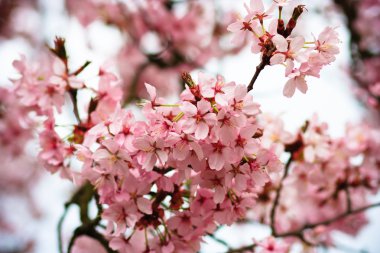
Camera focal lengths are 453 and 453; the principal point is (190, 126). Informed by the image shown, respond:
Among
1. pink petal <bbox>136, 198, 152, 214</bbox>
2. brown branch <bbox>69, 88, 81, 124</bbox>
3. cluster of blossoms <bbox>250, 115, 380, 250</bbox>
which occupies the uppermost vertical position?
brown branch <bbox>69, 88, 81, 124</bbox>

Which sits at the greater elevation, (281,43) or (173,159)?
(281,43)

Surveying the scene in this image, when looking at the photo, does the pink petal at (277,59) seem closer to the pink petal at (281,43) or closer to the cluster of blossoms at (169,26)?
the pink petal at (281,43)

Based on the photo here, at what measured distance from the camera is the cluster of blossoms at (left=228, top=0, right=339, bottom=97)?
1592mm

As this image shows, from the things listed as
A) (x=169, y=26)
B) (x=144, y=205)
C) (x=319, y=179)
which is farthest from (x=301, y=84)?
(x=169, y=26)

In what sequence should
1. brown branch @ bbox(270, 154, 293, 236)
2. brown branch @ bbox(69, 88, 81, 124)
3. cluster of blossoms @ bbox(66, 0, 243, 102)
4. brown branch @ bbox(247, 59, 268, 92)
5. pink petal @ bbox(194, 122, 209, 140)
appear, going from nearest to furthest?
1. pink petal @ bbox(194, 122, 209, 140)
2. brown branch @ bbox(247, 59, 268, 92)
3. brown branch @ bbox(69, 88, 81, 124)
4. brown branch @ bbox(270, 154, 293, 236)
5. cluster of blossoms @ bbox(66, 0, 243, 102)

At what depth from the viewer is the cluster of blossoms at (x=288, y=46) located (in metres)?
1.59

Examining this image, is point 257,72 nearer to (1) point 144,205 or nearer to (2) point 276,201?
(1) point 144,205

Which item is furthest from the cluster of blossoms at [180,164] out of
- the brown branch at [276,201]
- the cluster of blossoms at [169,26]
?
the cluster of blossoms at [169,26]

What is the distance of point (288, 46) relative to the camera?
161 cm

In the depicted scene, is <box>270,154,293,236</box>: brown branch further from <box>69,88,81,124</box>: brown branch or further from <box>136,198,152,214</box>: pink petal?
<box>69,88,81,124</box>: brown branch

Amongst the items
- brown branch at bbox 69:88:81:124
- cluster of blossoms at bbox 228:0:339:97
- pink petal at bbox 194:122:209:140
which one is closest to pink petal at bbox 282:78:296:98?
cluster of blossoms at bbox 228:0:339:97

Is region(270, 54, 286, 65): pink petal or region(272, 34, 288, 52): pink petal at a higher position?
region(272, 34, 288, 52): pink petal

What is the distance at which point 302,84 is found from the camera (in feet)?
5.39

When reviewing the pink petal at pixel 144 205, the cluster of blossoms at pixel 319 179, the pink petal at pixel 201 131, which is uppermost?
the pink petal at pixel 201 131
